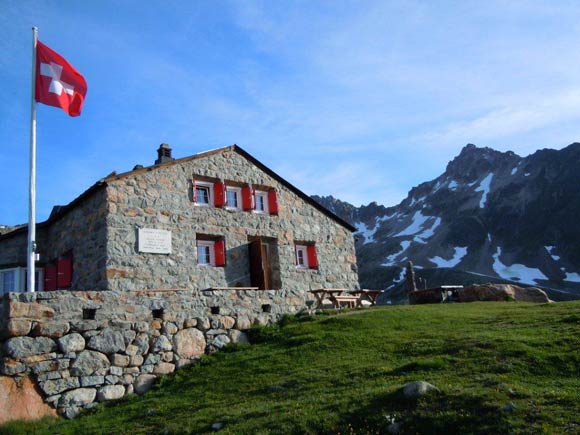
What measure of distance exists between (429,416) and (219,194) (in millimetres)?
14654

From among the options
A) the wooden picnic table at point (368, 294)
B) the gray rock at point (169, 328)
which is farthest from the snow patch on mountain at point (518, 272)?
the gray rock at point (169, 328)

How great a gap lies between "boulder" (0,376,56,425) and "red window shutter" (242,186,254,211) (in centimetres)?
1154

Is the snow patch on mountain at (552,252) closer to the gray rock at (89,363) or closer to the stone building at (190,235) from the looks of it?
the stone building at (190,235)

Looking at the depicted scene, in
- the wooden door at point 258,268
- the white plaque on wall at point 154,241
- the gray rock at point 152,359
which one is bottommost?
the gray rock at point 152,359

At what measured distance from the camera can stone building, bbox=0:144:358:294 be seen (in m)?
17.3

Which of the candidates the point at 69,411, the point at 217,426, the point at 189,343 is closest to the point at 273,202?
the point at 189,343

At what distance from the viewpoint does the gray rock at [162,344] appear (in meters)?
12.9

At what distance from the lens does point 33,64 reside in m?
13.7

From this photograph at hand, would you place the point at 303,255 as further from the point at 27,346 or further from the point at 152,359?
the point at 27,346

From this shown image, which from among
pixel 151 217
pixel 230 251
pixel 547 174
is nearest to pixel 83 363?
pixel 151 217

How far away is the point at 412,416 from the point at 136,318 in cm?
794

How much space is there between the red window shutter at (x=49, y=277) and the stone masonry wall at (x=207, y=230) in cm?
397

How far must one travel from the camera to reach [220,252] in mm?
19688

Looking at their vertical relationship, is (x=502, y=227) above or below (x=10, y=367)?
above
